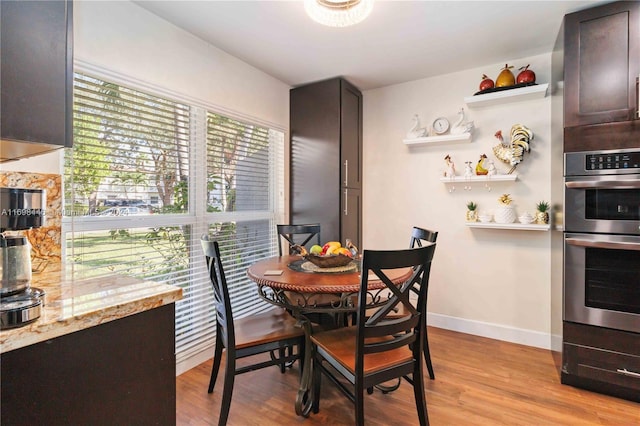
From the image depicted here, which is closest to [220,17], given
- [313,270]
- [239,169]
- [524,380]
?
[239,169]

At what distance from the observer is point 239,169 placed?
9.50ft

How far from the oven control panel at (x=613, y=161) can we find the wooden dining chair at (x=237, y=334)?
2142mm

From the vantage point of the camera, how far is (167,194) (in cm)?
229

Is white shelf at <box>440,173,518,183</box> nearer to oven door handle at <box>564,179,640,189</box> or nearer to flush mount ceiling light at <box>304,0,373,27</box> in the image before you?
oven door handle at <box>564,179,640,189</box>

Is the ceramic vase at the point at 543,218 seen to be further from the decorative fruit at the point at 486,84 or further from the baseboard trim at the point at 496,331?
the decorative fruit at the point at 486,84

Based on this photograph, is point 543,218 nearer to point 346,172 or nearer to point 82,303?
point 346,172

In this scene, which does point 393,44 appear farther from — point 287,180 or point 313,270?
point 313,270

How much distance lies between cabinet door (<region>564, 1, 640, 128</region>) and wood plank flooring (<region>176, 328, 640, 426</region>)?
1.78 meters

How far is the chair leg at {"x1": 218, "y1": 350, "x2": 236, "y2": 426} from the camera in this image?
64.4 inches

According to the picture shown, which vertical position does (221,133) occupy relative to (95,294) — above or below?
above

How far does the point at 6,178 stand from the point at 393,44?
8.54ft

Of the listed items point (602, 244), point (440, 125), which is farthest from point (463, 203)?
point (602, 244)

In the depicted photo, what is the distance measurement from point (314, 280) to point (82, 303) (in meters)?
1.07

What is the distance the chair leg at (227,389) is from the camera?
164 centimetres
